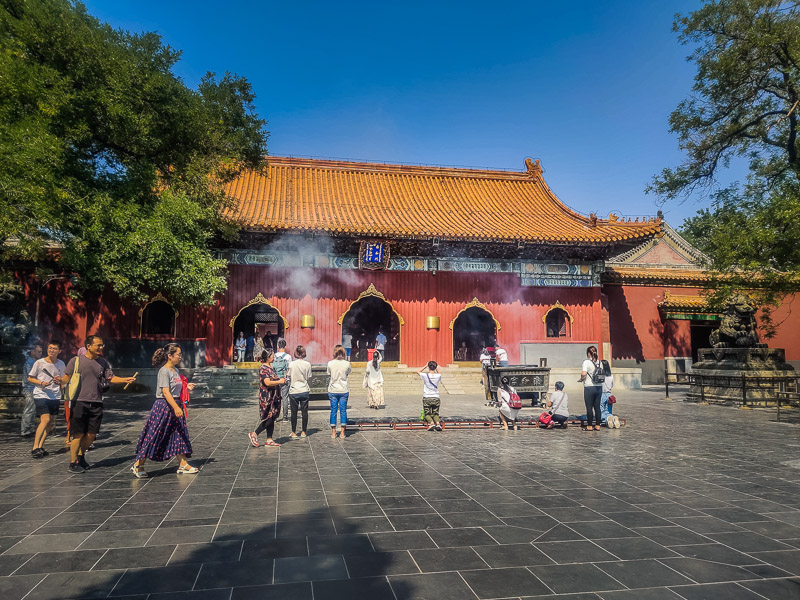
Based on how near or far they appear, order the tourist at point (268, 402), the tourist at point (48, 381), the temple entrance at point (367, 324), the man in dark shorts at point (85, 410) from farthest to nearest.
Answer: the temple entrance at point (367, 324) < the tourist at point (268, 402) < the tourist at point (48, 381) < the man in dark shorts at point (85, 410)

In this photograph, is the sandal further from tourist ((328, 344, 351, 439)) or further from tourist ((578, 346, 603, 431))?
tourist ((578, 346, 603, 431))

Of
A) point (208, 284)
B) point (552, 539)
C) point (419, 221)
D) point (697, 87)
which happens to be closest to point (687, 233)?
point (697, 87)

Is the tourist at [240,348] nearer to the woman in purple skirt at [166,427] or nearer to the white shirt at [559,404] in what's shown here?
the white shirt at [559,404]

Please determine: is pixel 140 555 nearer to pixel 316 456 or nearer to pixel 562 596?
pixel 562 596

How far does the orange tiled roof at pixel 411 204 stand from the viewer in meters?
16.1

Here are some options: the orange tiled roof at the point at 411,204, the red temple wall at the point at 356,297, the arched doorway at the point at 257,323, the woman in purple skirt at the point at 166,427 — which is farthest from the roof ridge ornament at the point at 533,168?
the woman in purple skirt at the point at 166,427

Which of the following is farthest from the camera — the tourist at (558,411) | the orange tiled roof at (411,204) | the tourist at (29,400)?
the orange tiled roof at (411,204)

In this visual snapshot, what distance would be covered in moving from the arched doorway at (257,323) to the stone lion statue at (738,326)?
12.9 m

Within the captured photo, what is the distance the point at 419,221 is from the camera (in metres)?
17.2

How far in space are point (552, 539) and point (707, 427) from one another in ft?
23.9

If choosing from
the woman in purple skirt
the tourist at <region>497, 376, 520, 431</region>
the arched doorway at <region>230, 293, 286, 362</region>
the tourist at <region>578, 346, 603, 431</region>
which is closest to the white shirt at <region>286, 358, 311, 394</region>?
the woman in purple skirt

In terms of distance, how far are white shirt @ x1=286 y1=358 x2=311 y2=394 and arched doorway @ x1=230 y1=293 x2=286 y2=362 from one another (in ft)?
Answer: 27.7

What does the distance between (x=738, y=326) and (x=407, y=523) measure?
1341cm

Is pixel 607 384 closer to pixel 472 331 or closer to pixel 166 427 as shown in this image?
pixel 166 427
